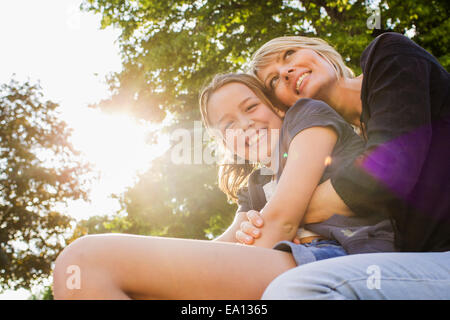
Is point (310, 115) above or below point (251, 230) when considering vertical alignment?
above

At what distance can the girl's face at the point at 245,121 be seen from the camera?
2289 mm

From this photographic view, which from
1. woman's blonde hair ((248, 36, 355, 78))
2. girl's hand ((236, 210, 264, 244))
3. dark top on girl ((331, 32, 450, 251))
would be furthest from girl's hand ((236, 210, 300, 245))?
woman's blonde hair ((248, 36, 355, 78))

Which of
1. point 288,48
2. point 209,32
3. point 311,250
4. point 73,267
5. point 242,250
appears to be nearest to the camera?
point 73,267

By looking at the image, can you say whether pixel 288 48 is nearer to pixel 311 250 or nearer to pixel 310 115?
pixel 310 115

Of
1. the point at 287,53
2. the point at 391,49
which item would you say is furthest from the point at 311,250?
the point at 287,53

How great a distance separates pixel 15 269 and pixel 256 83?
1041cm

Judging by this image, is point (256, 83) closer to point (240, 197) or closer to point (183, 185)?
point (240, 197)

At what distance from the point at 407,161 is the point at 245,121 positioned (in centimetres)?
123

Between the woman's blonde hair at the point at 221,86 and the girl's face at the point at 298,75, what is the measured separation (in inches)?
2.9

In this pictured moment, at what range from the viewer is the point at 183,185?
1609 centimetres

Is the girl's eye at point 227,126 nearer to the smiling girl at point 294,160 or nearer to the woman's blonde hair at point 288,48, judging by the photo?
the smiling girl at point 294,160

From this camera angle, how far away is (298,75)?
8.15 feet

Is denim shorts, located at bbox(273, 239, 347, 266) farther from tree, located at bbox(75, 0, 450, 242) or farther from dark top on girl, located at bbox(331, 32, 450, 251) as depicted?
tree, located at bbox(75, 0, 450, 242)
